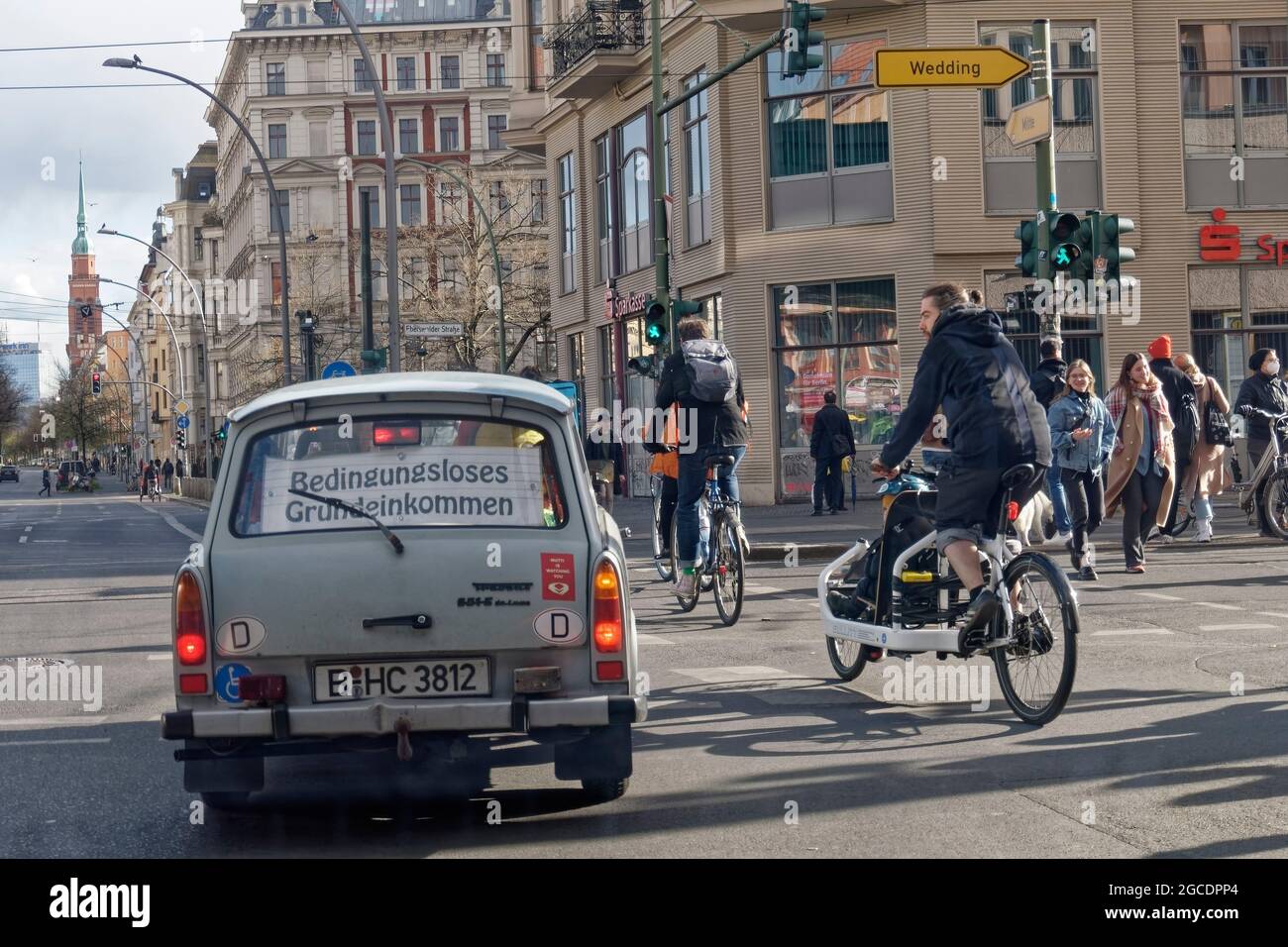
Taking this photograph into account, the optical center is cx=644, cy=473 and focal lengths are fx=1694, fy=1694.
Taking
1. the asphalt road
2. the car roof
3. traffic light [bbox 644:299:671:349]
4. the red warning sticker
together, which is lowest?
the asphalt road

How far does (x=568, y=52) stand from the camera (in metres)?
33.4

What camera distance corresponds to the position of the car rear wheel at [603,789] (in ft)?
20.1

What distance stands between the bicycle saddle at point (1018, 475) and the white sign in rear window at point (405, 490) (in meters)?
2.49

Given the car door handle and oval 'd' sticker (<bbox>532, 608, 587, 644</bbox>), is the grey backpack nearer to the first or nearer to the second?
oval 'd' sticker (<bbox>532, 608, 587, 644</bbox>)

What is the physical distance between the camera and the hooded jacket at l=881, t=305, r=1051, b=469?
294 inches

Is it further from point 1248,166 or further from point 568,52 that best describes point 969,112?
point 568,52

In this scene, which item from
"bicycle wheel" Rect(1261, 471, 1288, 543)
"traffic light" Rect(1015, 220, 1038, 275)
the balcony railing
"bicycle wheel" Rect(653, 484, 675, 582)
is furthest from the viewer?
the balcony railing

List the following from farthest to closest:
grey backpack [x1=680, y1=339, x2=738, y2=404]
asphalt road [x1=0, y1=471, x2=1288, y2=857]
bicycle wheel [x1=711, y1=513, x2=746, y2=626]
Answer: grey backpack [x1=680, y1=339, x2=738, y2=404] → bicycle wheel [x1=711, y1=513, x2=746, y2=626] → asphalt road [x1=0, y1=471, x2=1288, y2=857]

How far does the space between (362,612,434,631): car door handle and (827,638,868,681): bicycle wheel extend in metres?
3.46

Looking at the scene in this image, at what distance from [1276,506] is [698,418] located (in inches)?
274

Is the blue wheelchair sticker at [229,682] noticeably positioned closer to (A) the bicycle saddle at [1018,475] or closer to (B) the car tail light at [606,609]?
(B) the car tail light at [606,609]

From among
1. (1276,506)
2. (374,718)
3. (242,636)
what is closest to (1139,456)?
(1276,506)

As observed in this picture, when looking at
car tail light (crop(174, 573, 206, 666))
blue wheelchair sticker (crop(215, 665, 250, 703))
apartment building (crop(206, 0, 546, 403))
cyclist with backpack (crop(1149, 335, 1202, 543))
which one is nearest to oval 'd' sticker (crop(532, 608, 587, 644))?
blue wheelchair sticker (crop(215, 665, 250, 703))

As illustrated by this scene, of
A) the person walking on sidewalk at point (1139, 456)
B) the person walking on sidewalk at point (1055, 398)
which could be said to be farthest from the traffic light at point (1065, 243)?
the person walking on sidewalk at point (1139, 456)
